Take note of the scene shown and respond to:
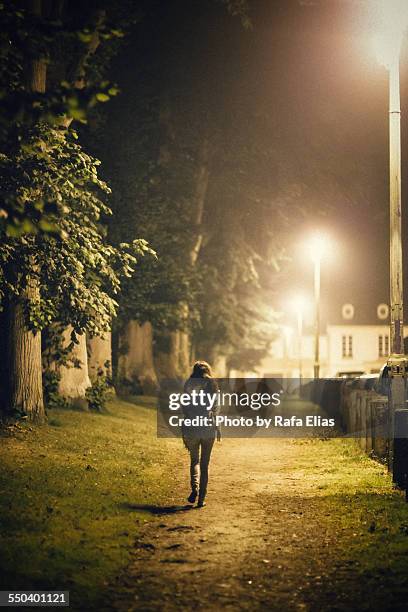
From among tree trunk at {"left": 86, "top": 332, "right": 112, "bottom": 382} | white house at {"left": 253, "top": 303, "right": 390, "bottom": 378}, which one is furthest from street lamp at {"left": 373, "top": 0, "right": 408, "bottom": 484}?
white house at {"left": 253, "top": 303, "right": 390, "bottom": 378}

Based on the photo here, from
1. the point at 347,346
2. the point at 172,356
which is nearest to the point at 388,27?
the point at 172,356

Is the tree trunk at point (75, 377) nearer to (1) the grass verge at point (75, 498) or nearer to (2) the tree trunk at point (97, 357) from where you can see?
(1) the grass verge at point (75, 498)

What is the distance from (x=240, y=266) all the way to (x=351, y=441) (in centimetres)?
1779

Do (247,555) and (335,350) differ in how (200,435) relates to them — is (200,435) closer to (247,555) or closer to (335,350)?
(247,555)

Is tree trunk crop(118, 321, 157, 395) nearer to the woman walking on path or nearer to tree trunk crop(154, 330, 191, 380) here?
tree trunk crop(154, 330, 191, 380)

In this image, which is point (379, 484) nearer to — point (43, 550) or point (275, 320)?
point (43, 550)

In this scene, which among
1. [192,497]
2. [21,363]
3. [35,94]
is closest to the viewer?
[35,94]

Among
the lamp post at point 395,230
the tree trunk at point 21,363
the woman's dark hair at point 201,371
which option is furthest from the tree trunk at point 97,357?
the woman's dark hair at point 201,371

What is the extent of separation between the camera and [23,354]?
675 inches

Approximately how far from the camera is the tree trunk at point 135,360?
31781 mm

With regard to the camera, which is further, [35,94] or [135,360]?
[135,360]

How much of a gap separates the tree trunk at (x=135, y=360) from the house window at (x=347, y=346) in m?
58.2

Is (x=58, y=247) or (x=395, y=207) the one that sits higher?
(x=395, y=207)

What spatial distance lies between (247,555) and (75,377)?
14000 millimetres
